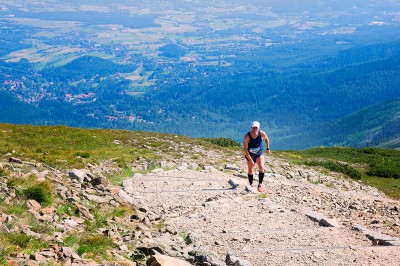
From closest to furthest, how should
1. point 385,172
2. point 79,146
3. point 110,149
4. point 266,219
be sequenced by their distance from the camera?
point 266,219
point 110,149
point 79,146
point 385,172

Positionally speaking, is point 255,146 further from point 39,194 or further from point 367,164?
point 367,164

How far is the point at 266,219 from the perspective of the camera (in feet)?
49.3

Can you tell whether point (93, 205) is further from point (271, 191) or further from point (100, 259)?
point (271, 191)

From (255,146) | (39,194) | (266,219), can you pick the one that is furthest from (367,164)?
(39,194)

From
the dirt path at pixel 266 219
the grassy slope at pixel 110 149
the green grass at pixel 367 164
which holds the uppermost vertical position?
the dirt path at pixel 266 219

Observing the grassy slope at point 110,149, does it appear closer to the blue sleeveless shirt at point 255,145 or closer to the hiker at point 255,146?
the hiker at point 255,146

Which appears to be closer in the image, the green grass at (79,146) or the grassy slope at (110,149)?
the green grass at (79,146)

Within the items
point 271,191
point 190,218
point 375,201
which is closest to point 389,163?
point 375,201

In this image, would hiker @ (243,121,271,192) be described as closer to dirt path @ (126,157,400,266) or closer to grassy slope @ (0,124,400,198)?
dirt path @ (126,157,400,266)

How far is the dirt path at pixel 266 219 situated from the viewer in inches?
462

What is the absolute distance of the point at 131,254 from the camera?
35.0 feet

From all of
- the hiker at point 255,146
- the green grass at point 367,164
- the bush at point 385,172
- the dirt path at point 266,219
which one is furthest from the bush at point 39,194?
the bush at point 385,172

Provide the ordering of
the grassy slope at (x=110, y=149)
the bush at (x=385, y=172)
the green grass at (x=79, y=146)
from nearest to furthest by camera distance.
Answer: the green grass at (x=79, y=146) → the grassy slope at (x=110, y=149) → the bush at (x=385, y=172)

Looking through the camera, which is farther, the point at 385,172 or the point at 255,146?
the point at 385,172
